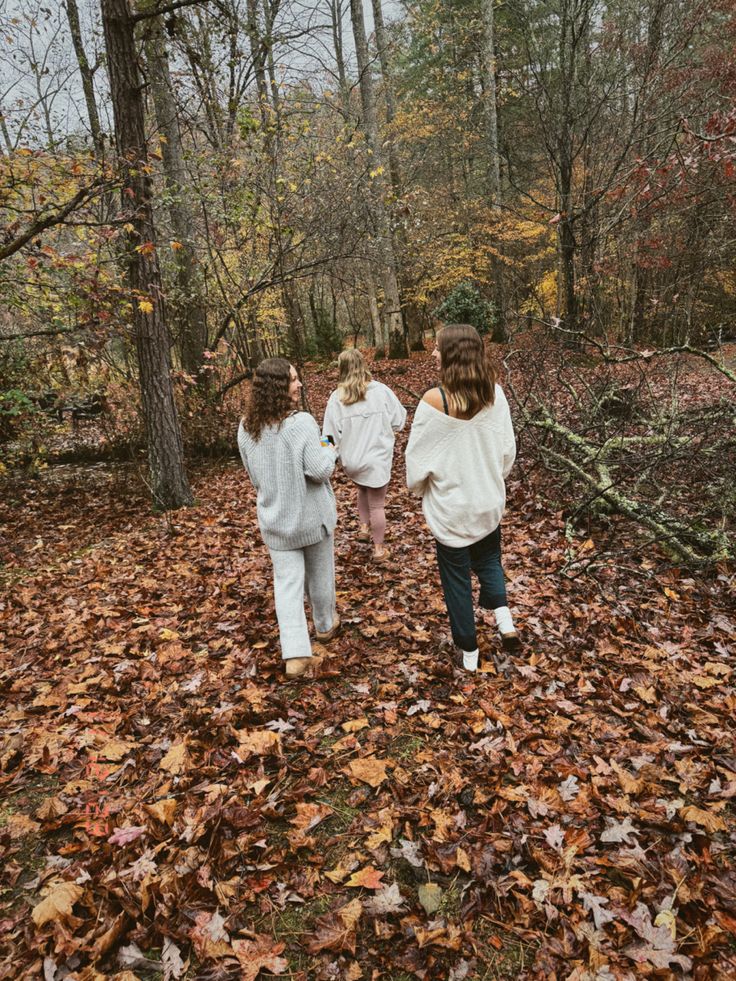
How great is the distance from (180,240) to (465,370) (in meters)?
8.12

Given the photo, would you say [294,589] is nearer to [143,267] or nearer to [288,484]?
[288,484]

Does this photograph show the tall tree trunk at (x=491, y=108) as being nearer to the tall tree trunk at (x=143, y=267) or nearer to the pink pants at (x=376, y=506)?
the tall tree trunk at (x=143, y=267)

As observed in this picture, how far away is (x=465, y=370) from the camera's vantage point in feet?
10.9

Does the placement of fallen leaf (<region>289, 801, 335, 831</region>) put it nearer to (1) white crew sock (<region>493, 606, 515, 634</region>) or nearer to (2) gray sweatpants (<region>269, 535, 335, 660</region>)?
(2) gray sweatpants (<region>269, 535, 335, 660</region>)

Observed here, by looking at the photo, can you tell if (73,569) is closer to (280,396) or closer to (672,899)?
(280,396)

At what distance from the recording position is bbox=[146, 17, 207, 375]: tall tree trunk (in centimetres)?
974

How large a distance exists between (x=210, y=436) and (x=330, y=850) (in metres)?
9.01

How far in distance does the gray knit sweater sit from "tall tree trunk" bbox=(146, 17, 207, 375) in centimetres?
713

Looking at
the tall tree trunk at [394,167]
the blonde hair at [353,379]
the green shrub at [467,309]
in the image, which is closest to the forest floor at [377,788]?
the blonde hair at [353,379]

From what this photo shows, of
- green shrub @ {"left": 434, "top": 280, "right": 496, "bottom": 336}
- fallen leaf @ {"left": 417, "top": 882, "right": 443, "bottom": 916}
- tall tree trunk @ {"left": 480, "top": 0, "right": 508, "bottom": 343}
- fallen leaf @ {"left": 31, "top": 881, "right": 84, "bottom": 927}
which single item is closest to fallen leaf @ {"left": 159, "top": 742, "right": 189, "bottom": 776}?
fallen leaf @ {"left": 31, "top": 881, "right": 84, "bottom": 927}

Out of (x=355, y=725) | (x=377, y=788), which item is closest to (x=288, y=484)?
(x=355, y=725)

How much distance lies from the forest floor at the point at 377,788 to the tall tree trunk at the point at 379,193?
8.59m

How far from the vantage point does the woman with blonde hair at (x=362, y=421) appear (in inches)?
211

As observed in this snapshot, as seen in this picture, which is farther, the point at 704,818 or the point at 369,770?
the point at 369,770
